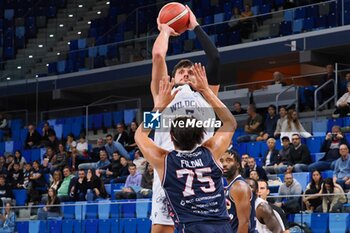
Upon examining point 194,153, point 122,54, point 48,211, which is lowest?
point 48,211

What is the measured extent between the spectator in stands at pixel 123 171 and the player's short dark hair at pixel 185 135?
42.1 feet

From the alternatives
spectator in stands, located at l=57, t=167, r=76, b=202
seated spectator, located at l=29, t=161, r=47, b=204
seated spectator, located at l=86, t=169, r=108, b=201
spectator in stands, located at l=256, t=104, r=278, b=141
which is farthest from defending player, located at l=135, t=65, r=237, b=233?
seated spectator, located at l=29, t=161, r=47, b=204

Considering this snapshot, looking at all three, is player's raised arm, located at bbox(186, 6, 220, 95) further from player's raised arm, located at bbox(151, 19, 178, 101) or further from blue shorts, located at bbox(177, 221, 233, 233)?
blue shorts, located at bbox(177, 221, 233, 233)

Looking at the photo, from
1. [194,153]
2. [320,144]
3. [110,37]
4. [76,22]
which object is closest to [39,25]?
[76,22]

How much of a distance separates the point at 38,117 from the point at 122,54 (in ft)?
19.0

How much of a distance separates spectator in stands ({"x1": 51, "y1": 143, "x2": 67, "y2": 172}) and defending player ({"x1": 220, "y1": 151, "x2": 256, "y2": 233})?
1333cm

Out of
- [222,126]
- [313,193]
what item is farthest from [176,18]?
[313,193]

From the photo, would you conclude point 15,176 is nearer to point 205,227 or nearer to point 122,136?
point 122,136

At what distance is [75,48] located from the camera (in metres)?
25.4

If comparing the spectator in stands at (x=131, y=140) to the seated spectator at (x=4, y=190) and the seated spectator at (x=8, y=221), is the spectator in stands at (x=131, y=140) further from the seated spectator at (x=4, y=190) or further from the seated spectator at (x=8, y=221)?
the seated spectator at (x=8, y=221)

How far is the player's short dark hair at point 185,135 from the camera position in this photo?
4965 millimetres

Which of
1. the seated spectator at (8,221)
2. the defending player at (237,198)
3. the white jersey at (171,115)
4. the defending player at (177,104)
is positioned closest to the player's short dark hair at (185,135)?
the defending player at (177,104)

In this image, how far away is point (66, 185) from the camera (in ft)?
59.5

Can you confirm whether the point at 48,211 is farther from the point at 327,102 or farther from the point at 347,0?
the point at 347,0
